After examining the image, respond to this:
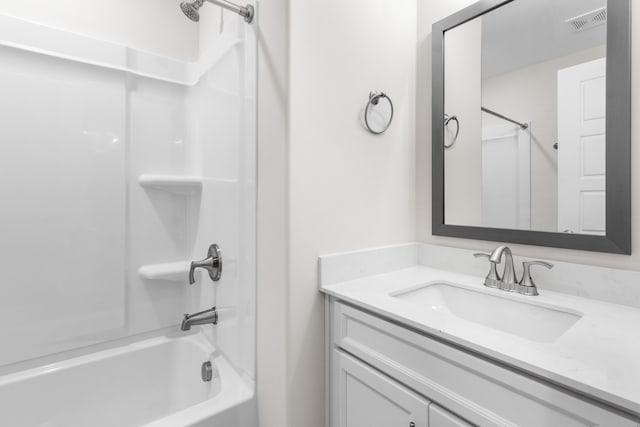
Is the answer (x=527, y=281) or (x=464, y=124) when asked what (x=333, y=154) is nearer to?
(x=464, y=124)

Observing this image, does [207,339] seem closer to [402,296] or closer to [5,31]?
[402,296]

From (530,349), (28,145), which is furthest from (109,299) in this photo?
(530,349)

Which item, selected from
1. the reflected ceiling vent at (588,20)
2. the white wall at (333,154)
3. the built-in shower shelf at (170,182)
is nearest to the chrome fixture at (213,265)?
the built-in shower shelf at (170,182)

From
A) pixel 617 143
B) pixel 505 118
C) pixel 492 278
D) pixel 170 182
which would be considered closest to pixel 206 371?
pixel 170 182

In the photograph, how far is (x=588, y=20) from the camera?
3.21 ft

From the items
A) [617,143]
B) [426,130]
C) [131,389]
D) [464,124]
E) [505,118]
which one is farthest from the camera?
[131,389]

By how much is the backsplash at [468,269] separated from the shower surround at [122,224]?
365 mm

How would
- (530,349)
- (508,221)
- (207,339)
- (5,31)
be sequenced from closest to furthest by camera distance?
(530,349)
(508,221)
(5,31)
(207,339)

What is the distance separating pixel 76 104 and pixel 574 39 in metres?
2.09

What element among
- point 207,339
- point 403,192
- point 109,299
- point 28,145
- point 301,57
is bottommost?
point 207,339

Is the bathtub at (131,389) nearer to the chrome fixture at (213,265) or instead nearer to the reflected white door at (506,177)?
the chrome fixture at (213,265)

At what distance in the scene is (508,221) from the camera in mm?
1160

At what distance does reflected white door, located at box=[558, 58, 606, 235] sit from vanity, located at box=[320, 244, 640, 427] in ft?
0.57

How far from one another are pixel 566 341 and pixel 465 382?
0.79 ft
